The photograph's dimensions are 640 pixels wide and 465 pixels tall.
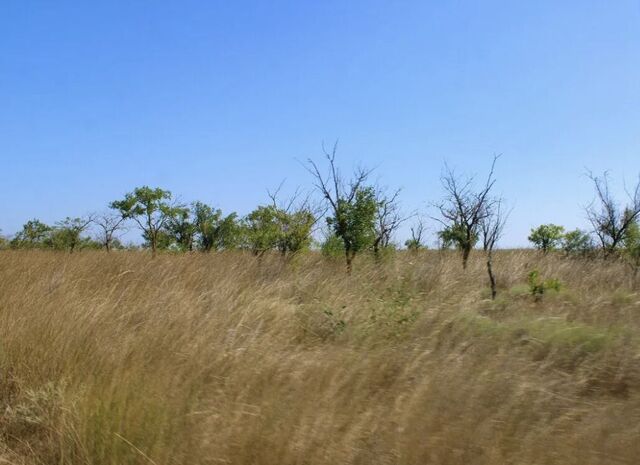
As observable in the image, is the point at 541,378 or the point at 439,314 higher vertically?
the point at 439,314

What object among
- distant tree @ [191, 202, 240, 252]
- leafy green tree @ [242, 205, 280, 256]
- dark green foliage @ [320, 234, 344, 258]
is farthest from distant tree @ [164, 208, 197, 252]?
dark green foliage @ [320, 234, 344, 258]

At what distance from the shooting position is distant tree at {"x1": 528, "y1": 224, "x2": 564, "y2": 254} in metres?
25.0

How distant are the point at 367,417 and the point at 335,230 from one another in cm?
971

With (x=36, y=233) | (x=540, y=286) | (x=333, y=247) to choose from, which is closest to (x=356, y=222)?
(x=333, y=247)

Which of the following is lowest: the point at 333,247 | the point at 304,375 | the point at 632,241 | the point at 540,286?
the point at 304,375

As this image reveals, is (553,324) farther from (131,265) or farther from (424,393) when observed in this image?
(131,265)

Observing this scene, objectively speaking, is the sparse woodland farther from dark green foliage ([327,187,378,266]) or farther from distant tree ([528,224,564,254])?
distant tree ([528,224,564,254])

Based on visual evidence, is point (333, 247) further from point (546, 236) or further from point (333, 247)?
point (546, 236)

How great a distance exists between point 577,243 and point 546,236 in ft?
16.4

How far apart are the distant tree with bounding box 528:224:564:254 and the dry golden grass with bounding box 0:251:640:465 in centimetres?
1927

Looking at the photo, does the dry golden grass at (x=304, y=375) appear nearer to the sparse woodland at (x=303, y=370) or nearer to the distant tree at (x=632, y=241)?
the sparse woodland at (x=303, y=370)

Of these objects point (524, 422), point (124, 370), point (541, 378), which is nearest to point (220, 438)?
point (124, 370)

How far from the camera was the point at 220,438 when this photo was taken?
3100 mm

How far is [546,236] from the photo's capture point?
85.0 feet
